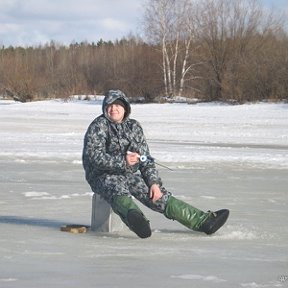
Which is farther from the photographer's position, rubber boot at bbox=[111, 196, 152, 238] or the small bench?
the small bench

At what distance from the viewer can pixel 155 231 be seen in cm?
607

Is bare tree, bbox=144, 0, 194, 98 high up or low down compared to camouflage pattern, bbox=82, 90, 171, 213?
up

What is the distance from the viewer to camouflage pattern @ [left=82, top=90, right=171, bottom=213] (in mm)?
5809

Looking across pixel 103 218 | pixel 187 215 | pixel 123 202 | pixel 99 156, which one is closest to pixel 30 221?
pixel 103 218

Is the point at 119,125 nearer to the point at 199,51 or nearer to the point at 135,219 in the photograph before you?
the point at 135,219

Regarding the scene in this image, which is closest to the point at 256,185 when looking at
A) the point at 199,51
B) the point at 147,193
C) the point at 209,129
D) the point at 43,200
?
the point at 43,200

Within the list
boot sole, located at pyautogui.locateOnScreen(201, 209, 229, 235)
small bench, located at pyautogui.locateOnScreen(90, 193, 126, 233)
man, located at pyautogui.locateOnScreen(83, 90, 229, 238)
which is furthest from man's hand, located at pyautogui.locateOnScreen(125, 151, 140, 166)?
boot sole, located at pyautogui.locateOnScreen(201, 209, 229, 235)

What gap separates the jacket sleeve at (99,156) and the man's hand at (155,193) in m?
0.29

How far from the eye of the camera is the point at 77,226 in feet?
20.1

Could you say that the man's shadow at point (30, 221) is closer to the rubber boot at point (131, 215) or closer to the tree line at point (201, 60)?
the rubber boot at point (131, 215)

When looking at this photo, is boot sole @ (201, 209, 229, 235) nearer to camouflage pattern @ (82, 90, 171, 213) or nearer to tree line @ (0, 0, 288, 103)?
camouflage pattern @ (82, 90, 171, 213)

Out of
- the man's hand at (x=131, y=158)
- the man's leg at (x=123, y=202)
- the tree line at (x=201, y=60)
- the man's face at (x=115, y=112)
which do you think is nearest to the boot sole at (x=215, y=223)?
the man's leg at (x=123, y=202)

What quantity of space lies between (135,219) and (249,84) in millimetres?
36795

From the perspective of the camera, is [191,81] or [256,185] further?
[191,81]
